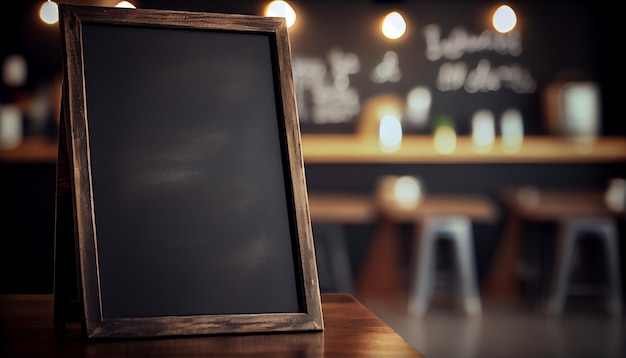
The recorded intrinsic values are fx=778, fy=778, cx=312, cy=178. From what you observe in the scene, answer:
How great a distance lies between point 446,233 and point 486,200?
878 mm

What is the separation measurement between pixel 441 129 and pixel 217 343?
5120mm

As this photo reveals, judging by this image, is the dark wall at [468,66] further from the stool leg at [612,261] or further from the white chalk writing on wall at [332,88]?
the stool leg at [612,261]

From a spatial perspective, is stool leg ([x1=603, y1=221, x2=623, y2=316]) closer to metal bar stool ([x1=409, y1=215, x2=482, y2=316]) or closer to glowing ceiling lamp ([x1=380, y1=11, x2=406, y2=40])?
metal bar stool ([x1=409, y1=215, x2=482, y2=316])

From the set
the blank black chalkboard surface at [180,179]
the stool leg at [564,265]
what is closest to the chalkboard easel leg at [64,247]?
the blank black chalkboard surface at [180,179]

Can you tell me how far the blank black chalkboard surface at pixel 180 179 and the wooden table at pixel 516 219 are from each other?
4398mm

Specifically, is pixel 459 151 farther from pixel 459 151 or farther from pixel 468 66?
pixel 468 66

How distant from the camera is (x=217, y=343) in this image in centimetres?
79

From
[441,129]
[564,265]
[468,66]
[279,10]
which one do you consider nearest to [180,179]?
[279,10]

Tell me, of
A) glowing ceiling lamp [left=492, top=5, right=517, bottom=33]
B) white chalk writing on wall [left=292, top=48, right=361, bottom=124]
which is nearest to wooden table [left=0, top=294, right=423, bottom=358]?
glowing ceiling lamp [left=492, top=5, right=517, bottom=33]

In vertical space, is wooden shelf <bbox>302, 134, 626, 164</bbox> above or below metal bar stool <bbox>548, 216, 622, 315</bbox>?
above

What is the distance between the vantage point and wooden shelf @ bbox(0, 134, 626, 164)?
17.7 feet

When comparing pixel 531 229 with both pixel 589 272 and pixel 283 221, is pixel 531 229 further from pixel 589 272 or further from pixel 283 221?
pixel 283 221

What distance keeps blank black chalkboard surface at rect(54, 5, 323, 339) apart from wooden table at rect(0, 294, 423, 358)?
2 centimetres

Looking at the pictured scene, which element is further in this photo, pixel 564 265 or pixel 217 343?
pixel 564 265
